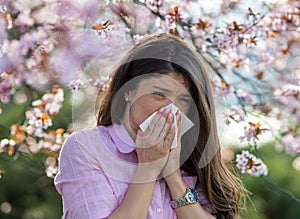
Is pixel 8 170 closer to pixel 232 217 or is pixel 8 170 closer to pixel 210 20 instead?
pixel 210 20

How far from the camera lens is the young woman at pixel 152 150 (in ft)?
5.57

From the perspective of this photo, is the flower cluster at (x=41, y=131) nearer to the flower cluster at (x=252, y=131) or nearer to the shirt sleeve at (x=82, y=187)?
the flower cluster at (x=252, y=131)

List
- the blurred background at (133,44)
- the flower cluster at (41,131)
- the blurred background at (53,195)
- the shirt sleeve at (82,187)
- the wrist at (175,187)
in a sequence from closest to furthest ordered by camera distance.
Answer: the shirt sleeve at (82,187) → the wrist at (175,187) → the blurred background at (133,44) → the flower cluster at (41,131) → the blurred background at (53,195)

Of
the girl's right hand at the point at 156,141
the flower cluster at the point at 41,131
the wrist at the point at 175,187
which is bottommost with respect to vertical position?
the flower cluster at the point at 41,131

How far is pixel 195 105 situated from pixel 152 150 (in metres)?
0.20

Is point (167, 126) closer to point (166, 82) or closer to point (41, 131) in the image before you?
point (166, 82)

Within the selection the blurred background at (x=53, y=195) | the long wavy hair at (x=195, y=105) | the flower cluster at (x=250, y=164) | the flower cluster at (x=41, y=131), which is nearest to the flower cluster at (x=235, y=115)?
the flower cluster at (x=250, y=164)

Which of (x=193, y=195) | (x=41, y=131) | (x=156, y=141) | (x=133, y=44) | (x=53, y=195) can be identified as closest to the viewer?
(x=156, y=141)

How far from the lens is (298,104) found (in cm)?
372

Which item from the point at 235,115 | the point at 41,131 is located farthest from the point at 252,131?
the point at 41,131

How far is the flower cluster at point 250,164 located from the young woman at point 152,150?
114 centimetres

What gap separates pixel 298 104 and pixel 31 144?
1.35m

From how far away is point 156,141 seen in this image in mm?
1693

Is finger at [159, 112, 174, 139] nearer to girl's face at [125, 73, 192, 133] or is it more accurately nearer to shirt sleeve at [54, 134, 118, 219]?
girl's face at [125, 73, 192, 133]
